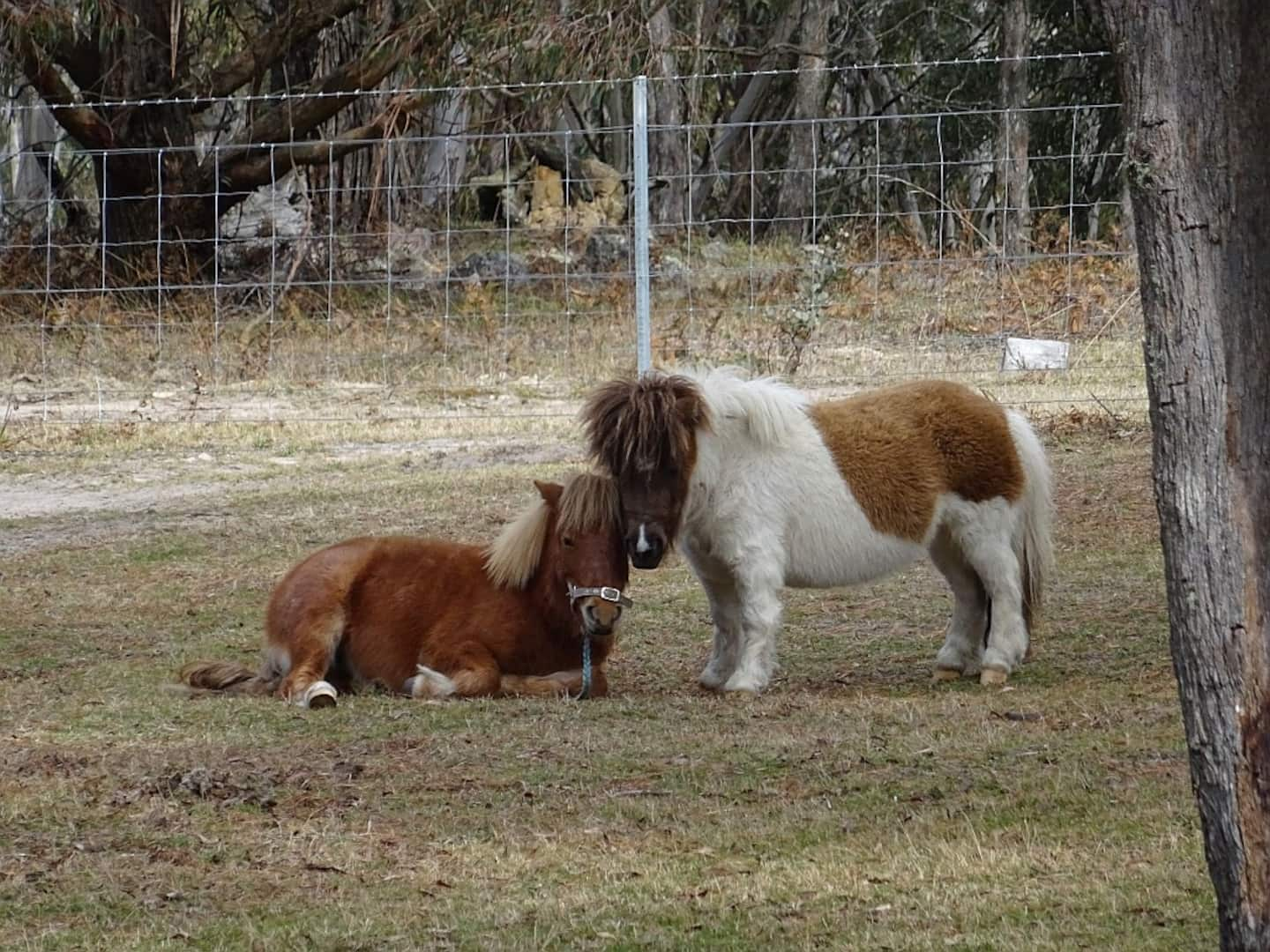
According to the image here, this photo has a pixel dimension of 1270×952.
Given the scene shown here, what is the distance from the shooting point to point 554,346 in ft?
62.4

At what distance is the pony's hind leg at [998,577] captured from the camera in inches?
330

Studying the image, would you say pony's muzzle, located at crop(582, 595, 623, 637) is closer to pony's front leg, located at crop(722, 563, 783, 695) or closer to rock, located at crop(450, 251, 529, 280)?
pony's front leg, located at crop(722, 563, 783, 695)

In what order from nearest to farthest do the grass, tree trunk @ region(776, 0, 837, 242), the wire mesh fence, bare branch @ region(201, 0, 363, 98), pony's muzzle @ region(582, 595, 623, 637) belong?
the grass < pony's muzzle @ region(582, 595, 623, 637) < the wire mesh fence < bare branch @ region(201, 0, 363, 98) < tree trunk @ region(776, 0, 837, 242)

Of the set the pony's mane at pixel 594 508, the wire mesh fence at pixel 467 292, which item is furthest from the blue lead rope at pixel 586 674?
the wire mesh fence at pixel 467 292

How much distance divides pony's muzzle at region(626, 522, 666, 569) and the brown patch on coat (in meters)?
0.99

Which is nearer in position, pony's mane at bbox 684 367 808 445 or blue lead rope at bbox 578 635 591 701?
blue lead rope at bbox 578 635 591 701

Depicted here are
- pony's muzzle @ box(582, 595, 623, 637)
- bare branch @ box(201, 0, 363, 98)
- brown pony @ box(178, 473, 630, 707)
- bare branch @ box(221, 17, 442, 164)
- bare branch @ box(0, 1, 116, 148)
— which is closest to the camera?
pony's muzzle @ box(582, 595, 623, 637)

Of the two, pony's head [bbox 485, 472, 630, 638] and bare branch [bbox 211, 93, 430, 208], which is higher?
bare branch [bbox 211, 93, 430, 208]

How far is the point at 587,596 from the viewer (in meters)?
7.88

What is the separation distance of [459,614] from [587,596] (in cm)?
67

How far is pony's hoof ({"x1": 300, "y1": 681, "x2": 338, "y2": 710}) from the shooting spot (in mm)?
7934

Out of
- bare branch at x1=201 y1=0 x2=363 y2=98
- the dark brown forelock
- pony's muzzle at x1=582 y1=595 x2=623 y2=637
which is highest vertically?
bare branch at x1=201 y1=0 x2=363 y2=98

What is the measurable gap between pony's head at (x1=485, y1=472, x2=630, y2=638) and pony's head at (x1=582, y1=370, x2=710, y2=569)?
9 cm

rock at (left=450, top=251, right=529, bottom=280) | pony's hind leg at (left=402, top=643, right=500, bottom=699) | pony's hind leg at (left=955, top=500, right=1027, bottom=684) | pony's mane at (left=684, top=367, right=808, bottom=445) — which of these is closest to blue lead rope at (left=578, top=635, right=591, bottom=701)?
pony's hind leg at (left=402, top=643, right=500, bottom=699)
